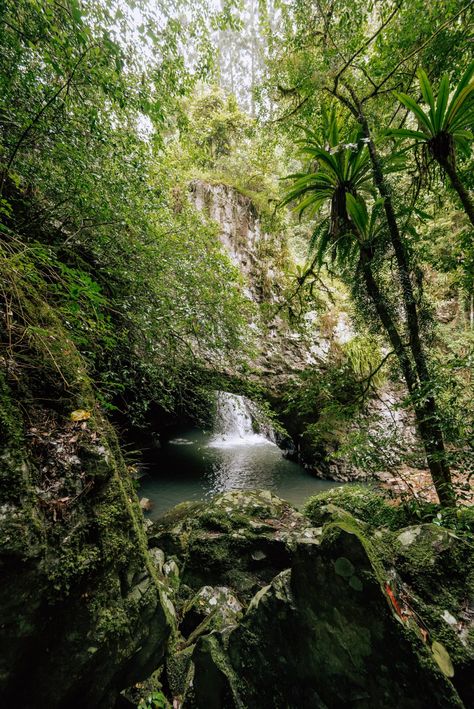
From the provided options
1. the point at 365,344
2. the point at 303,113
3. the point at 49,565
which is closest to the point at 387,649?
the point at 49,565

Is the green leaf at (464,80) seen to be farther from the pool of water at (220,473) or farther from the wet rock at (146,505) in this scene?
the wet rock at (146,505)

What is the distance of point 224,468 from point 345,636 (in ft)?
23.7

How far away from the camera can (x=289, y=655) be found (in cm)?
158

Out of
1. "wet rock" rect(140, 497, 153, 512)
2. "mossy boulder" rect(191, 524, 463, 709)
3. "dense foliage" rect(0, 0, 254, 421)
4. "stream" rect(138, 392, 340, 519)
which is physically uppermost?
"dense foliage" rect(0, 0, 254, 421)

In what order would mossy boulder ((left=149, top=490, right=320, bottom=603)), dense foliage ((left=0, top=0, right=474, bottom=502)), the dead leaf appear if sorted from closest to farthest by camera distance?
1. the dead leaf
2. dense foliage ((left=0, top=0, right=474, bottom=502))
3. mossy boulder ((left=149, top=490, right=320, bottom=603))

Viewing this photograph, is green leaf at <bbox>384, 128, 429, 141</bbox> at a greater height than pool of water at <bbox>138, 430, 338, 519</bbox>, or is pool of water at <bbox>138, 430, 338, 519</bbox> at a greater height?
green leaf at <bbox>384, 128, 429, 141</bbox>

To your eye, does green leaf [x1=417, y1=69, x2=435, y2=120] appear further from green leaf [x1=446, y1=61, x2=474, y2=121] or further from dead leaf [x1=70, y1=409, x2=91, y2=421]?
dead leaf [x1=70, y1=409, x2=91, y2=421]

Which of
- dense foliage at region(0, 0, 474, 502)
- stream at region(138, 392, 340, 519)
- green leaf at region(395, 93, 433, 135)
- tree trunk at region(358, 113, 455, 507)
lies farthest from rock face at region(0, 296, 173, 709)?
stream at region(138, 392, 340, 519)

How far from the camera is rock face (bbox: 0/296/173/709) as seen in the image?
1013 millimetres

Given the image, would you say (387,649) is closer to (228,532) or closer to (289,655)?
(289,655)

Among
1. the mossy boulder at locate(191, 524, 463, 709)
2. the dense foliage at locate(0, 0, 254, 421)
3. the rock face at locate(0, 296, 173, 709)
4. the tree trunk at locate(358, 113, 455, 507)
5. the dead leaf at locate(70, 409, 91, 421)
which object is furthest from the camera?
the tree trunk at locate(358, 113, 455, 507)

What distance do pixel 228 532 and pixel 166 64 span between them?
4.91 meters

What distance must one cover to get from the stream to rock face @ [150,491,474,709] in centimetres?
321

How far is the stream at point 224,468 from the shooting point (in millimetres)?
6560
